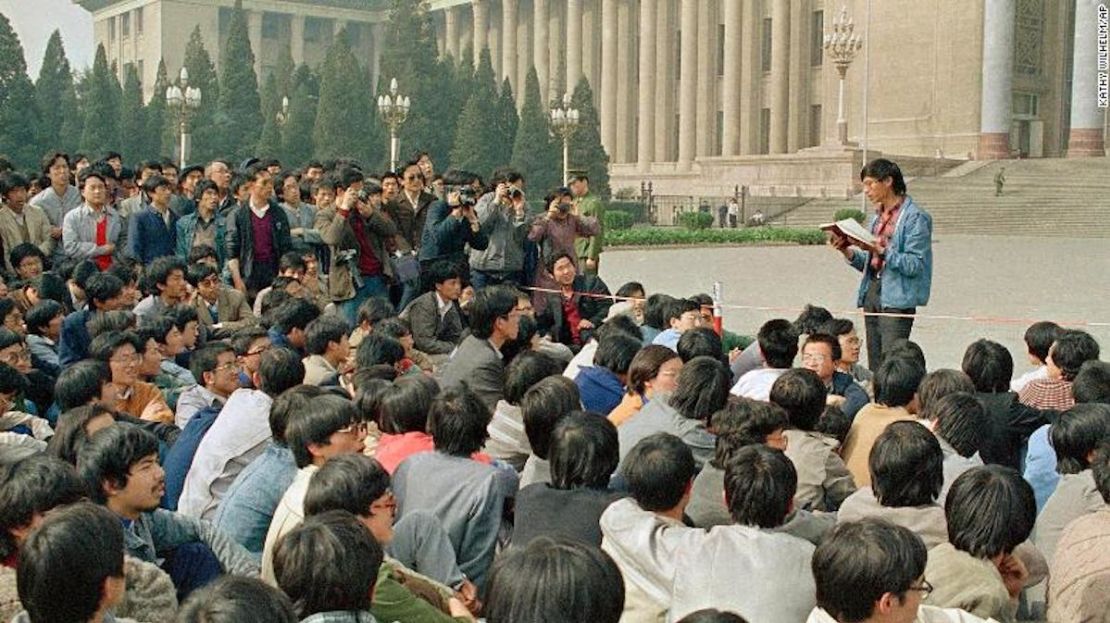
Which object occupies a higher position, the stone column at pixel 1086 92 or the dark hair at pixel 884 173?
the stone column at pixel 1086 92

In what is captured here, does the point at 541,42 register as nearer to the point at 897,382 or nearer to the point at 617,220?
the point at 617,220

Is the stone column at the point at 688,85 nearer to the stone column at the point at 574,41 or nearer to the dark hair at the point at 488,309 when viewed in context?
the stone column at the point at 574,41

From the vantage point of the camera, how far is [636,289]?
10.4 metres

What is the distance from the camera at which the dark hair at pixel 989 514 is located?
387 cm

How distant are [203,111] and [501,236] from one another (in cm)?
4364

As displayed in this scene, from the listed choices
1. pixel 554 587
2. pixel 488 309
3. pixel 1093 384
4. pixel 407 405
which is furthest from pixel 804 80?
pixel 554 587

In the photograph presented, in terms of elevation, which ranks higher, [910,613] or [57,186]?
[57,186]

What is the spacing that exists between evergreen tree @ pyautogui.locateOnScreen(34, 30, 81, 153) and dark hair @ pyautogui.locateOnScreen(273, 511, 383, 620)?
4599 cm

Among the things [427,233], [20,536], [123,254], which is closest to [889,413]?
[20,536]

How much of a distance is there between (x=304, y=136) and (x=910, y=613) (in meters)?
49.9

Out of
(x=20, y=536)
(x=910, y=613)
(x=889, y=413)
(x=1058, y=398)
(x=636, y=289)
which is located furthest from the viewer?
(x=636, y=289)

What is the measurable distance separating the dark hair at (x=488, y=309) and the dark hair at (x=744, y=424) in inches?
90.9

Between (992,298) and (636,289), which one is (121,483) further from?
(992,298)

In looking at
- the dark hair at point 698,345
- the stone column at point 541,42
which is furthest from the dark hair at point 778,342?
the stone column at point 541,42
